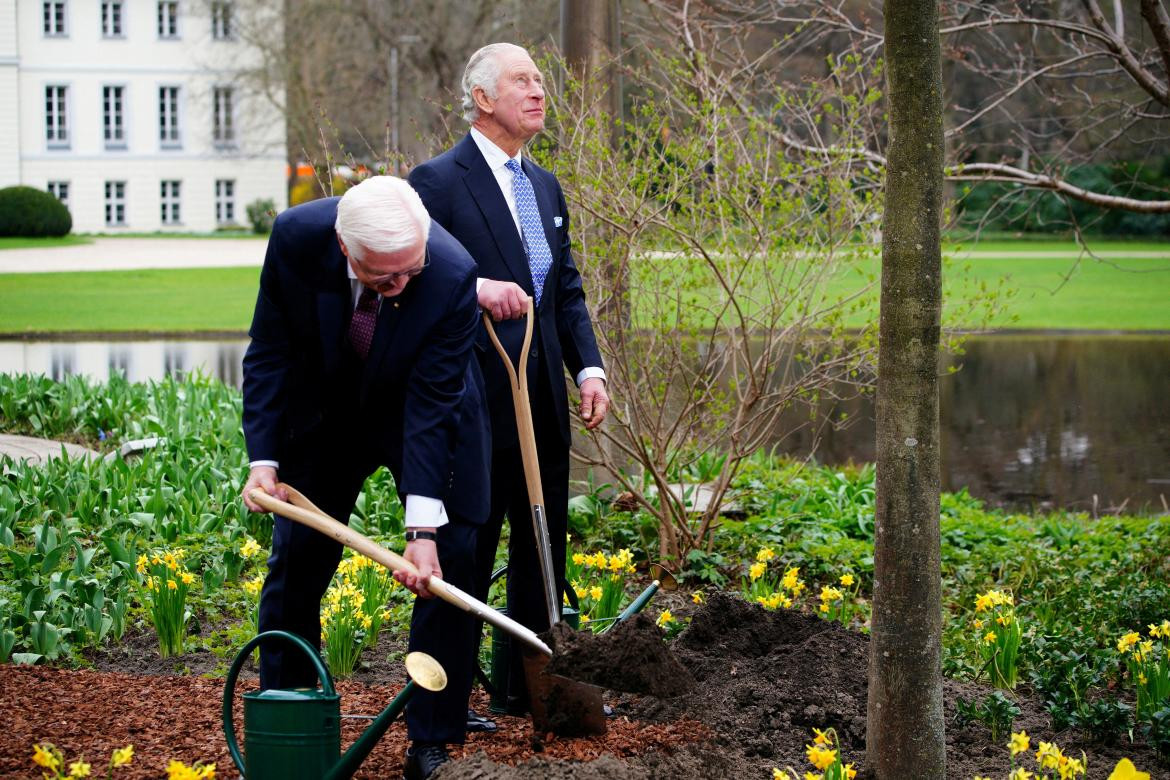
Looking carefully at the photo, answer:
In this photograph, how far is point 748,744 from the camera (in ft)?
11.8

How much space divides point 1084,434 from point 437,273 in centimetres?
932

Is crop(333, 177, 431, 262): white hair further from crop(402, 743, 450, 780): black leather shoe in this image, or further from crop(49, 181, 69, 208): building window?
crop(49, 181, 69, 208): building window

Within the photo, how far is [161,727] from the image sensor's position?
3682mm

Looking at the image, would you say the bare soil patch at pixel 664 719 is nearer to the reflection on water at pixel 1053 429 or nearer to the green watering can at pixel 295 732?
the green watering can at pixel 295 732

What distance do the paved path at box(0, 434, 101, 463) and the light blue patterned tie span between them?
12.3 ft

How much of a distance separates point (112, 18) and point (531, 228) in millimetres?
45920

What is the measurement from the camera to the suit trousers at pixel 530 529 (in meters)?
4.00

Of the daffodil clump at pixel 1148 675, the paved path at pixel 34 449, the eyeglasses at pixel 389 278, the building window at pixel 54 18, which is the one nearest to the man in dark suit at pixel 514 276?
the eyeglasses at pixel 389 278

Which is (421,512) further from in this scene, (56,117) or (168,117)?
(168,117)

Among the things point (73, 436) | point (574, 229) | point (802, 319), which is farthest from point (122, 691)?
point (73, 436)

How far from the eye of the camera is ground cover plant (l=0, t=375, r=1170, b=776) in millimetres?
3865

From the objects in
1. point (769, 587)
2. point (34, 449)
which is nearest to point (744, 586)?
point (769, 587)

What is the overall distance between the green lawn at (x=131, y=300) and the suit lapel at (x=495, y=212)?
50.3 ft

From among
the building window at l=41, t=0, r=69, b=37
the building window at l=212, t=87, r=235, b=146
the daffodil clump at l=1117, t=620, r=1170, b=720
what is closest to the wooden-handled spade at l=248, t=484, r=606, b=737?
the daffodil clump at l=1117, t=620, r=1170, b=720
